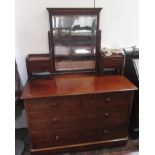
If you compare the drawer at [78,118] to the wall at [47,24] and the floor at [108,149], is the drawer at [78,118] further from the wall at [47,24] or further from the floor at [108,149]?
the wall at [47,24]

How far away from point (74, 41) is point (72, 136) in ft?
3.25

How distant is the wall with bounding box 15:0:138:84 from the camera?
1.88 meters

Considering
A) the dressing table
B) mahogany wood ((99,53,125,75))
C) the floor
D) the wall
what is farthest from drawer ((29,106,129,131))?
the wall

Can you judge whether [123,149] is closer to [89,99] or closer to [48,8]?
[89,99]

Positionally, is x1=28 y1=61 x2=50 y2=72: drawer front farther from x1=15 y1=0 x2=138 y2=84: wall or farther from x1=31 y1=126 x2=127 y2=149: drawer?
x1=31 y1=126 x2=127 y2=149: drawer

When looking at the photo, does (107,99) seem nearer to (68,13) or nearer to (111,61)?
(111,61)

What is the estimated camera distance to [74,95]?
1.68 meters

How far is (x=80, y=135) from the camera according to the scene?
189cm

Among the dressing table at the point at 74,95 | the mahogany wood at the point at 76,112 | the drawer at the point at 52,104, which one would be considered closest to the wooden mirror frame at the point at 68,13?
the dressing table at the point at 74,95

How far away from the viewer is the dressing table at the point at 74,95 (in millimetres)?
1721

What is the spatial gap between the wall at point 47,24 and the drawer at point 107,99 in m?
0.65
